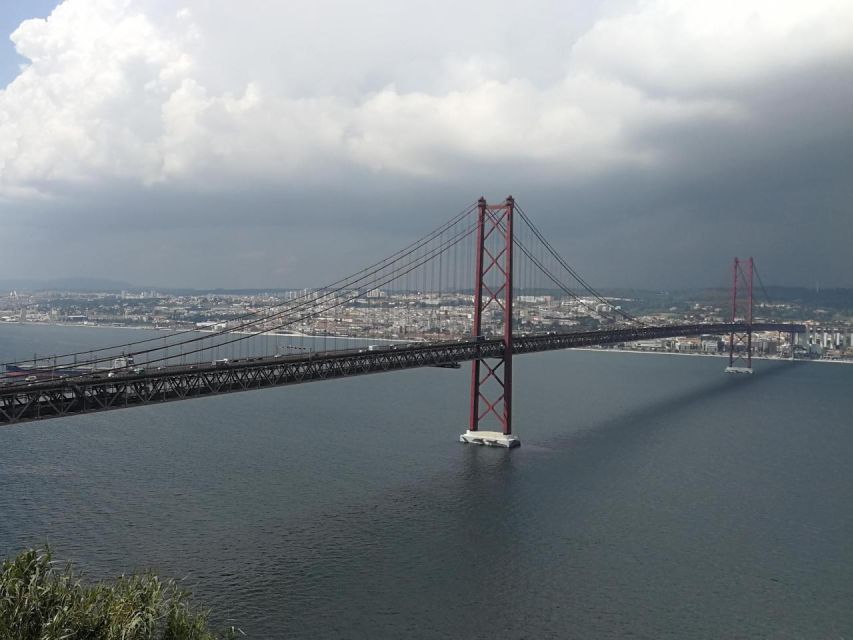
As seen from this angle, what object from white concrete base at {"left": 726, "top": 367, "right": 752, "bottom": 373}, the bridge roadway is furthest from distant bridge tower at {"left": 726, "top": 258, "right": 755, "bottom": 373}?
the bridge roadway

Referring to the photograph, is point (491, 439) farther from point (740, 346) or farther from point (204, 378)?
point (740, 346)

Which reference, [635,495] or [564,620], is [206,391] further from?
[635,495]

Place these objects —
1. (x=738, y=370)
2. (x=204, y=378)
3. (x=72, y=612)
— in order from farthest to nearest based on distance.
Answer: (x=738, y=370)
(x=204, y=378)
(x=72, y=612)

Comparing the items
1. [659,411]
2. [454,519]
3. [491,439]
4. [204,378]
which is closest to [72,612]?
[204,378]

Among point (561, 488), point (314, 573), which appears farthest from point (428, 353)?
point (314, 573)

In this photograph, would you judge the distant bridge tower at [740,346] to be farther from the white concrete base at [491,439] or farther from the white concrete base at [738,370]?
the white concrete base at [491,439]

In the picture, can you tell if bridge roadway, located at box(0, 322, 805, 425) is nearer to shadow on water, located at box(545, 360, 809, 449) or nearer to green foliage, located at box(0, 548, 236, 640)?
shadow on water, located at box(545, 360, 809, 449)

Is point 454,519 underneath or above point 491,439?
underneath

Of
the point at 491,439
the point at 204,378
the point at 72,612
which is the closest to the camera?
the point at 72,612
